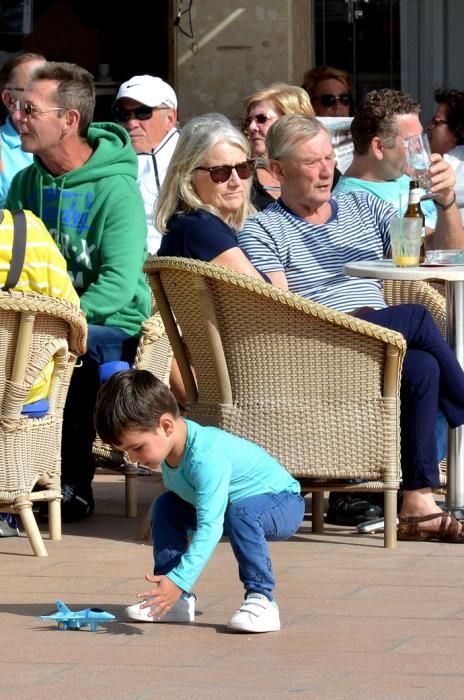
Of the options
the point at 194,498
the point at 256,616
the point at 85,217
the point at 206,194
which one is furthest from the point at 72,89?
the point at 256,616

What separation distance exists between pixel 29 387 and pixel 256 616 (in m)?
1.36

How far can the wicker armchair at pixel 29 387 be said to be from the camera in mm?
4859

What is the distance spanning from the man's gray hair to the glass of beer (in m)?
0.53

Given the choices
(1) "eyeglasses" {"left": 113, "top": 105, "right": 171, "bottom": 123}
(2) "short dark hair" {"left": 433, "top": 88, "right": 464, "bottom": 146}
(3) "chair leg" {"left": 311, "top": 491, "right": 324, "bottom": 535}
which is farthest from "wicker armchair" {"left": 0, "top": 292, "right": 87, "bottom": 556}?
(2) "short dark hair" {"left": 433, "top": 88, "right": 464, "bottom": 146}

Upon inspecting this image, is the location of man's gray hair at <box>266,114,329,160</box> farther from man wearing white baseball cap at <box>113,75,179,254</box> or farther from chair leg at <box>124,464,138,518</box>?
man wearing white baseball cap at <box>113,75,179,254</box>

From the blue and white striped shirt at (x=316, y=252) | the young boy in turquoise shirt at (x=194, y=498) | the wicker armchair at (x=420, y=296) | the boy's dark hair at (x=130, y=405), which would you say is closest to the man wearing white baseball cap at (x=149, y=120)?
the wicker armchair at (x=420, y=296)

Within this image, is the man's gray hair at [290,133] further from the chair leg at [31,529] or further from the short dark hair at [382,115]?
the chair leg at [31,529]

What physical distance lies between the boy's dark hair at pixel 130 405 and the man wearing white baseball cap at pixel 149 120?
3.59 metres

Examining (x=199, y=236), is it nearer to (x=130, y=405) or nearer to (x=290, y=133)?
(x=290, y=133)

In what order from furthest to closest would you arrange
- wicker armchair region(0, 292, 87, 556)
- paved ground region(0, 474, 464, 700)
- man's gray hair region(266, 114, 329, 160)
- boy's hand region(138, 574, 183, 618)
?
man's gray hair region(266, 114, 329, 160), wicker armchair region(0, 292, 87, 556), boy's hand region(138, 574, 183, 618), paved ground region(0, 474, 464, 700)

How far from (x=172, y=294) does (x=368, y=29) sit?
578 cm

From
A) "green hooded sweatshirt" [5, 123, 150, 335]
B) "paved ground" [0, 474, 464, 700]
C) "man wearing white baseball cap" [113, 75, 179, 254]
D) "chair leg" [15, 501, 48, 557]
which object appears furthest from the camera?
"man wearing white baseball cap" [113, 75, 179, 254]

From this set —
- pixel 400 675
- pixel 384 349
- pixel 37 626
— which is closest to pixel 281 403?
pixel 384 349

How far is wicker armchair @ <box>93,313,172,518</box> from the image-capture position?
5.72 meters
